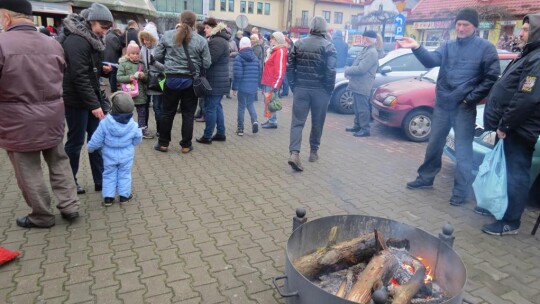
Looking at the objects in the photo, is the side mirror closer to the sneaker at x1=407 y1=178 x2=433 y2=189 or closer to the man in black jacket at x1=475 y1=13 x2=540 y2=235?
the sneaker at x1=407 y1=178 x2=433 y2=189

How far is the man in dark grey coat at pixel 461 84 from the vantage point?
438 cm

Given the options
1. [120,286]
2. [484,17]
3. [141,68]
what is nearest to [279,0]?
[484,17]

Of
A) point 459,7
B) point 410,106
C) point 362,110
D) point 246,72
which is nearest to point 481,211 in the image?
point 410,106

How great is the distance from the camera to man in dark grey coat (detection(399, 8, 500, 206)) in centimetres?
438

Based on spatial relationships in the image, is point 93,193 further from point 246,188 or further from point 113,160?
point 246,188

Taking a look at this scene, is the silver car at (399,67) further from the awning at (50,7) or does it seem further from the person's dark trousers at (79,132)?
the awning at (50,7)

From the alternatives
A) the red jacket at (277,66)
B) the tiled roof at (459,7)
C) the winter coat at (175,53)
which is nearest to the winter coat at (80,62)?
the winter coat at (175,53)

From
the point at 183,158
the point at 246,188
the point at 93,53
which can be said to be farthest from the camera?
the point at 183,158

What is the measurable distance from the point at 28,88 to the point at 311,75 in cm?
359

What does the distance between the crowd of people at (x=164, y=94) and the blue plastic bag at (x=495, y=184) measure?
0.10 meters

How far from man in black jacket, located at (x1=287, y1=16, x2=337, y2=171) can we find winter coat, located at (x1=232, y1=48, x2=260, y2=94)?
1.76m

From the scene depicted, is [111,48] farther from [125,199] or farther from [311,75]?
[125,199]

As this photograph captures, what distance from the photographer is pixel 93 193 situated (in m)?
4.62

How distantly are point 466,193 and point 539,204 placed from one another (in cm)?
99
